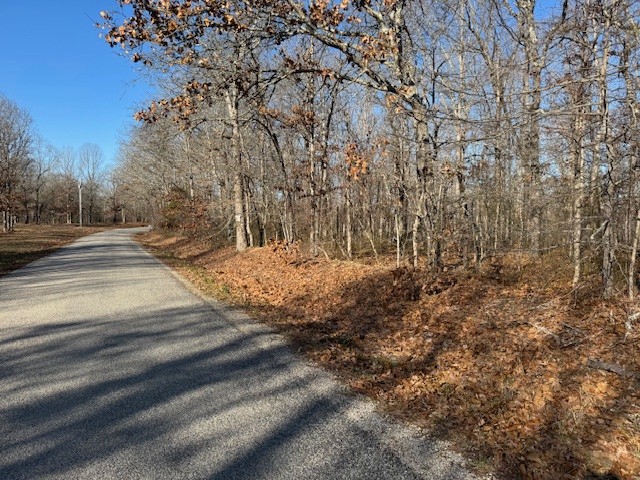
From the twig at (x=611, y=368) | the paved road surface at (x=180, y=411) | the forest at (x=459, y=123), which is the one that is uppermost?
the forest at (x=459, y=123)

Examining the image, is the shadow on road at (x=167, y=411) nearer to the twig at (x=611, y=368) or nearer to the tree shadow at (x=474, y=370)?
the tree shadow at (x=474, y=370)

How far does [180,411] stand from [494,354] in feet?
11.7

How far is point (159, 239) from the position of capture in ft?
120

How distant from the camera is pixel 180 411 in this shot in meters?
4.04

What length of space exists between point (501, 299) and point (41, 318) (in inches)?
301

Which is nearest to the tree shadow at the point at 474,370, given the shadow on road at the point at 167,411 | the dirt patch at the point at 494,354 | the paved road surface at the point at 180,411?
the dirt patch at the point at 494,354

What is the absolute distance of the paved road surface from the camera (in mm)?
3170

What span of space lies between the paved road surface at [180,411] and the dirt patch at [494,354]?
0.49 metres

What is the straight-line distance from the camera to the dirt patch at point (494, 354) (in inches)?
138

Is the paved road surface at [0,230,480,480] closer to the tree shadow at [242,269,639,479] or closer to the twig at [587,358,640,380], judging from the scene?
the tree shadow at [242,269,639,479]

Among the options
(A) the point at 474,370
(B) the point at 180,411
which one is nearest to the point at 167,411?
(B) the point at 180,411

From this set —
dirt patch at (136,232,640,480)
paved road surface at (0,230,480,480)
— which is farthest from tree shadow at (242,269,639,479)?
paved road surface at (0,230,480,480)

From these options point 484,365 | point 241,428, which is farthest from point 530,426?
point 241,428

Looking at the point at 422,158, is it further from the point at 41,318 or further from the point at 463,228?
the point at 41,318
